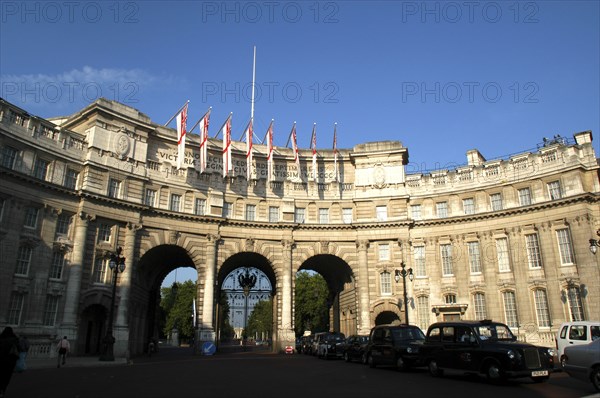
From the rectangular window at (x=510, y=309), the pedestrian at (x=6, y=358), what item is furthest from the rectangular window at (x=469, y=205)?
the pedestrian at (x=6, y=358)

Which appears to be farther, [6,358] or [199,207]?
[199,207]

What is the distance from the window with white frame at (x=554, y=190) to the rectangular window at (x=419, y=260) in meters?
11.4

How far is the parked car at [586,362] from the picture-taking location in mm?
13164

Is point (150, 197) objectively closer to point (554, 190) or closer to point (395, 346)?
point (395, 346)

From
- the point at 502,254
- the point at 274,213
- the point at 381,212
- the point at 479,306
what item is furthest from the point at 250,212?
→ the point at 502,254

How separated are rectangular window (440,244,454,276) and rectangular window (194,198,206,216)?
71.6ft

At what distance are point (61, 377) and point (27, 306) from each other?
1569 centimetres

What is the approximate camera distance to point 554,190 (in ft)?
122

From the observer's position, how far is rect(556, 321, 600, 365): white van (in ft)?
63.0

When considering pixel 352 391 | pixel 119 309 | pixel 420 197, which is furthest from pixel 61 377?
pixel 420 197

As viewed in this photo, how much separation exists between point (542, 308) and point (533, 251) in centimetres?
460

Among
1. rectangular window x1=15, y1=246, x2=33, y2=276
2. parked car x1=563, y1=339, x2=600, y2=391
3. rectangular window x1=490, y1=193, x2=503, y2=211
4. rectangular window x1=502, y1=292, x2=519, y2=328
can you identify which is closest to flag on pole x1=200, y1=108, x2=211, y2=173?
rectangular window x1=15, y1=246, x2=33, y2=276

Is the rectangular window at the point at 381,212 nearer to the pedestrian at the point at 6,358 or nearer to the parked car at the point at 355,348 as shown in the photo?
the parked car at the point at 355,348

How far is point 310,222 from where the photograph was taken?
141ft
